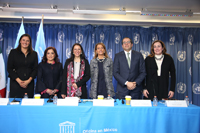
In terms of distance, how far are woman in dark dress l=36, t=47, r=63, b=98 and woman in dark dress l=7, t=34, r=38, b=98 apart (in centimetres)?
15

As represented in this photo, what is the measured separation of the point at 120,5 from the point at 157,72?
6.15ft

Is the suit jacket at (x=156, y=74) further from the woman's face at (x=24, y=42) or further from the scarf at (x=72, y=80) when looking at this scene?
the woman's face at (x=24, y=42)

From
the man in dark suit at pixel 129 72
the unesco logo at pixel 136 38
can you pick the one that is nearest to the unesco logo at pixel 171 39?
the unesco logo at pixel 136 38

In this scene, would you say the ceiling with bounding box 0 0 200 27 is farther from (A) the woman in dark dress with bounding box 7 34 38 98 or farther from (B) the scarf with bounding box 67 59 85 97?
(B) the scarf with bounding box 67 59 85 97

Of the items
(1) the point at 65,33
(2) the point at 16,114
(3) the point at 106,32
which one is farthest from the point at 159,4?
(2) the point at 16,114

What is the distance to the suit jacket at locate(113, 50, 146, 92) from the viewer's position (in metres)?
2.55

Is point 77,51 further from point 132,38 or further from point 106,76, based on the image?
point 132,38

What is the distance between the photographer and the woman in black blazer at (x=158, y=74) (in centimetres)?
261

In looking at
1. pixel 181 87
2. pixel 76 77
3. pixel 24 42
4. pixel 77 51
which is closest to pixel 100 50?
pixel 77 51

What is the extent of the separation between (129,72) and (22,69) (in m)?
1.88

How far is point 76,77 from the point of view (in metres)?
2.69

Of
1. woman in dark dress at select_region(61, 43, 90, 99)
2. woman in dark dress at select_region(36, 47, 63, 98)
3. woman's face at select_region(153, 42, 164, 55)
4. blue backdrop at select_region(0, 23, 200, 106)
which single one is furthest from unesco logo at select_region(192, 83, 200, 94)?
woman in dark dress at select_region(36, 47, 63, 98)

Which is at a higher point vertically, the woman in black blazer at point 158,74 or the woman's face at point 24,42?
the woman's face at point 24,42

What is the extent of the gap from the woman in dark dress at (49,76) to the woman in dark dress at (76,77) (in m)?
0.15
